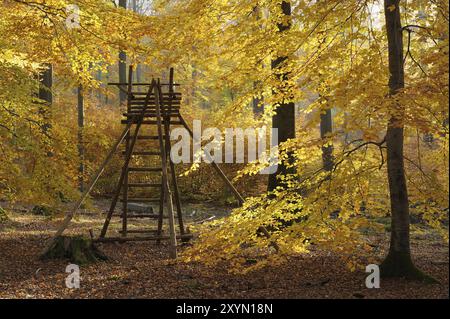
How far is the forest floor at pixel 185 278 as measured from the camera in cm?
622

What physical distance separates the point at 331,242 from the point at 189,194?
12.0m

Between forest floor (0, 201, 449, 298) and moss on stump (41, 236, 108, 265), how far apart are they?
183 mm

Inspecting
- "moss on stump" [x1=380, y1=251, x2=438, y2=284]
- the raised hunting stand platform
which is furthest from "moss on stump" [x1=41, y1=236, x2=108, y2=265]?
"moss on stump" [x1=380, y1=251, x2=438, y2=284]

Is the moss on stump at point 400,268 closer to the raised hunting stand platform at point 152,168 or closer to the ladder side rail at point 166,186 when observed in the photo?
the raised hunting stand platform at point 152,168

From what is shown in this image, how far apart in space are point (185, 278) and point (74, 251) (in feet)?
8.10

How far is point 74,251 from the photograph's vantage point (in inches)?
350

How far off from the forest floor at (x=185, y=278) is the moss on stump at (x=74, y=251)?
18cm

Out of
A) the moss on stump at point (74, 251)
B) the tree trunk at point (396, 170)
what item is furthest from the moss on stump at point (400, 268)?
the moss on stump at point (74, 251)

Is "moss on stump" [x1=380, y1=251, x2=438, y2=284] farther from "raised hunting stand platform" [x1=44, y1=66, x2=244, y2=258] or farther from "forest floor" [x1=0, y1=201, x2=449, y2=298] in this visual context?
"raised hunting stand platform" [x1=44, y1=66, x2=244, y2=258]

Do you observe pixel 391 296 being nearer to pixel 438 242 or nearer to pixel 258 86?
pixel 258 86

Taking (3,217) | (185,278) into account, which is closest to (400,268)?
(185,278)

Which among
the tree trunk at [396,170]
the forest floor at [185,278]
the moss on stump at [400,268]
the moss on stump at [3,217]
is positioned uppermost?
the tree trunk at [396,170]

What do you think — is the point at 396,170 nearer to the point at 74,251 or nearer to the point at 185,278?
the point at 185,278
